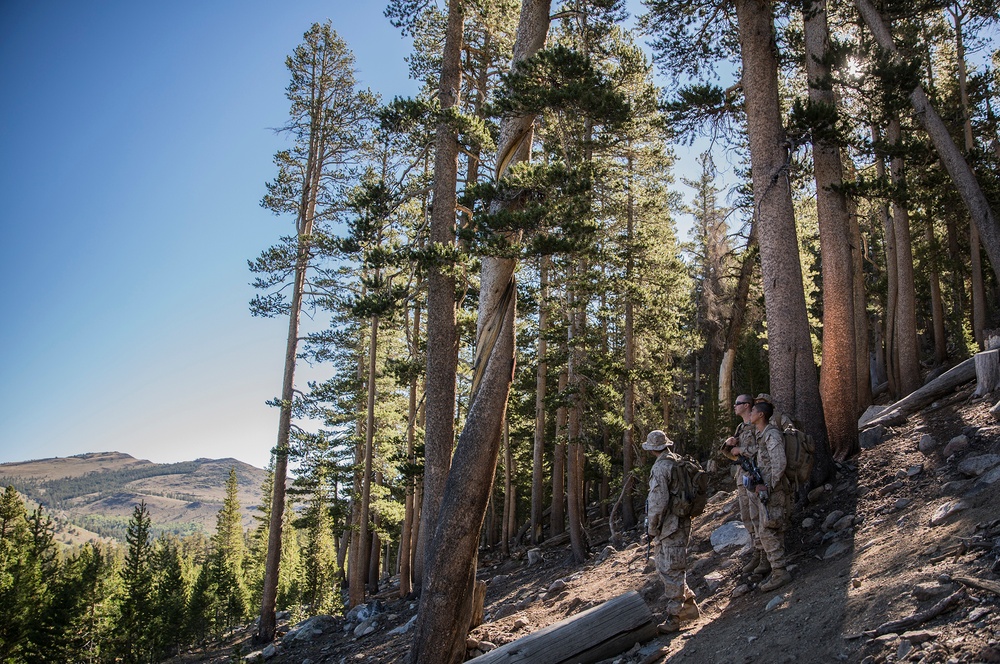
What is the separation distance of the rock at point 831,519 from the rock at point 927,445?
189 cm

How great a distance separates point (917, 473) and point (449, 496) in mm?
6278

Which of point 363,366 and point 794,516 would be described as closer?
point 794,516

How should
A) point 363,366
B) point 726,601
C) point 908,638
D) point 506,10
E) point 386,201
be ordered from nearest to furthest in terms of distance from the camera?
1. point 908,638
2. point 726,601
3. point 386,201
4. point 506,10
5. point 363,366

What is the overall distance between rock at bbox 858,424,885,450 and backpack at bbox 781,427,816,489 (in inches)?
137

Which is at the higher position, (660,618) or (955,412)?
(955,412)

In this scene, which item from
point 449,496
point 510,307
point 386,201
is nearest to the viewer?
point 449,496

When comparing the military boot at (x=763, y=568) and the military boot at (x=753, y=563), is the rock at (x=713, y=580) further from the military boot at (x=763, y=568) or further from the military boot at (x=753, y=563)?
the military boot at (x=763, y=568)

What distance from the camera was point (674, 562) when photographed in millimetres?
7188

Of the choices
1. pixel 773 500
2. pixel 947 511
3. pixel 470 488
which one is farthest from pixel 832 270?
pixel 470 488

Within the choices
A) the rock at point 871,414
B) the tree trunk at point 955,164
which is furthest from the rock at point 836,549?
the tree trunk at point 955,164

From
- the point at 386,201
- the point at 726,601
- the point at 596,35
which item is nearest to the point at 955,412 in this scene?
the point at 726,601

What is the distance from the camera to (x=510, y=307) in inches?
350

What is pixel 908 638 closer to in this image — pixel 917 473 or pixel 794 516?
pixel 794 516

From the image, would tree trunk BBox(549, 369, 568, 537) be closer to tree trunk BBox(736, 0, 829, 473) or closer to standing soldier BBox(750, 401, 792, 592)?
tree trunk BBox(736, 0, 829, 473)
